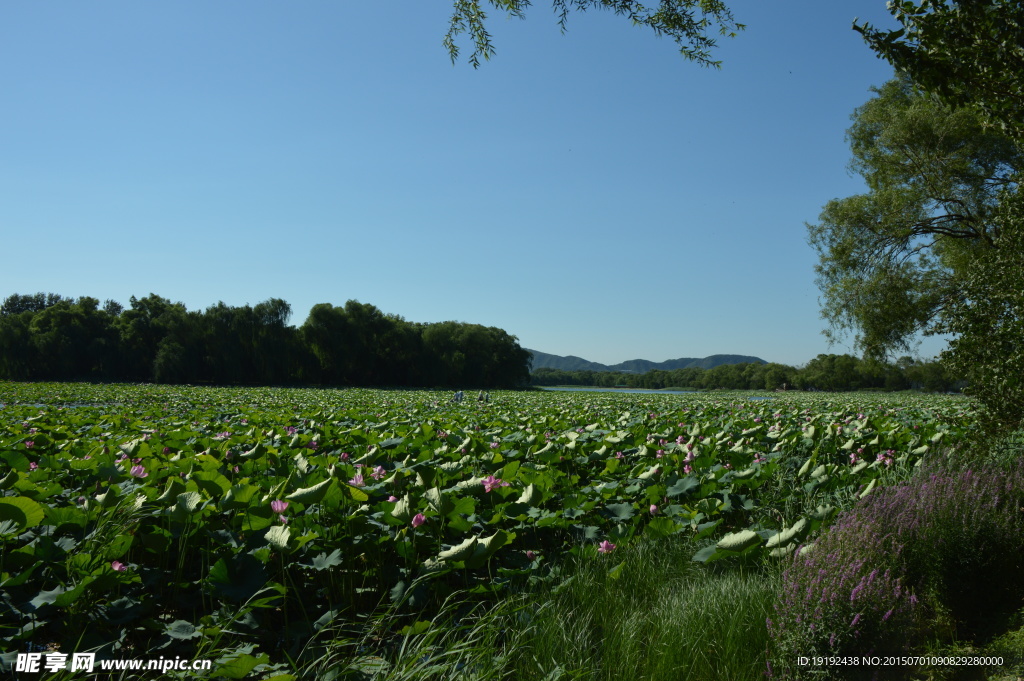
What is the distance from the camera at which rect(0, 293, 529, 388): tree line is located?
49469 mm

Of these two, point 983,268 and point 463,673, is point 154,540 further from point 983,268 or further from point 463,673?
point 983,268

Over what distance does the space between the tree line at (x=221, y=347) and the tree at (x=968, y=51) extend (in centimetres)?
5157

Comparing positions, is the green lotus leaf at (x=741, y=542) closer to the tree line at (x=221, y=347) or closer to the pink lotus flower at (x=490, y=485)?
the pink lotus flower at (x=490, y=485)

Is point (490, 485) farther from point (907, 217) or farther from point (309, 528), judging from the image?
point (907, 217)

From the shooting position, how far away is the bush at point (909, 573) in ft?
7.77

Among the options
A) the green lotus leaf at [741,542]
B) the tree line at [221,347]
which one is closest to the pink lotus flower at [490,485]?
the green lotus leaf at [741,542]

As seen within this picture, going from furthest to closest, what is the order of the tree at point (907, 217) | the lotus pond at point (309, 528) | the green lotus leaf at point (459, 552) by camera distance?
the tree at point (907, 217), the green lotus leaf at point (459, 552), the lotus pond at point (309, 528)

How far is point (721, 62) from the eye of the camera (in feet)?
22.0

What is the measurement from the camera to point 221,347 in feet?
162

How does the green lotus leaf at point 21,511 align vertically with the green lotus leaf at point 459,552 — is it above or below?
above

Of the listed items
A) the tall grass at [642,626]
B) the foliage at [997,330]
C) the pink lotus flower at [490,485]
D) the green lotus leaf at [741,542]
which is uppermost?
the foliage at [997,330]

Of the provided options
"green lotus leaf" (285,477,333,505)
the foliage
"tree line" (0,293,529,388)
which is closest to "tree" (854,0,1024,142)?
the foliage

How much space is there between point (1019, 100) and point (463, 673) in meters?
5.15

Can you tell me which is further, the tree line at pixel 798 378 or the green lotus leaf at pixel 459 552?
the tree line at pixel 798 378
